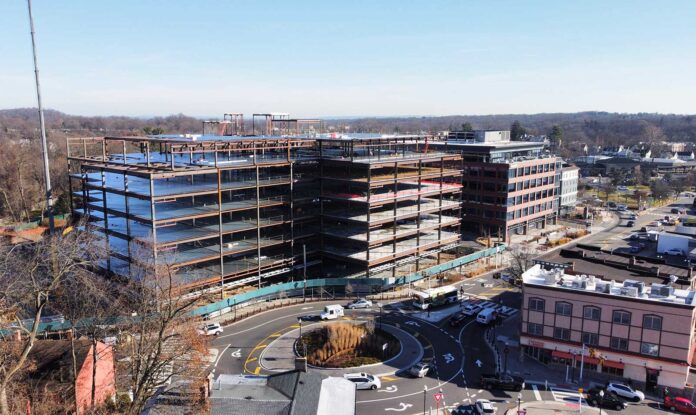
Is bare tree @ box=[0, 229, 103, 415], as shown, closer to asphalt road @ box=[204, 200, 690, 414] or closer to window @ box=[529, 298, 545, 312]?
asphalt road @ box=[204, 200, 690, 414]

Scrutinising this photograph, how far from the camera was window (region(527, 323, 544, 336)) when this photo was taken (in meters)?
44.1

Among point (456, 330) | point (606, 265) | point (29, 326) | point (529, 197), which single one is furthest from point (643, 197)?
point (29, 326)

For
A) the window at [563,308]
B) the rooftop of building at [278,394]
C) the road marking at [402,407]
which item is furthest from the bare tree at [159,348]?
the window at [563,308]

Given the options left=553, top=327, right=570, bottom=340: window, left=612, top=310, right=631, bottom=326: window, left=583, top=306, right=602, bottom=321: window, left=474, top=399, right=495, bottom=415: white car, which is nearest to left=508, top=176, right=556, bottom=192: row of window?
left=553, top=327, right=570, bottom=340: window

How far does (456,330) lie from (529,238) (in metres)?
47.8

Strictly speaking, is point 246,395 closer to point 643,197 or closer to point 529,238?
point 529,238

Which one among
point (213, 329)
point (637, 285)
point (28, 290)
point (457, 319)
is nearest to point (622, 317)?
point (637, 285)

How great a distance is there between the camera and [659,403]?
126 ft

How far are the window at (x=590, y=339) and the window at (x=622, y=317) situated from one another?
6.59ft

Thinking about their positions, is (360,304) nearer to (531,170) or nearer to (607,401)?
(607,401)

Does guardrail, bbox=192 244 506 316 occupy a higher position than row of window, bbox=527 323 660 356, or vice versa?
row of window, bbox=527 323 660 356

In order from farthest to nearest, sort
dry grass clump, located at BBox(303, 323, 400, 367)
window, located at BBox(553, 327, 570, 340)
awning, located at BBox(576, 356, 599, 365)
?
dry grass clump, located at BBox(303, 323, 400, 367)
window, located at BBox(553, 327, 570, 340)
awning, located at BBox(576, 356, 599, 365)

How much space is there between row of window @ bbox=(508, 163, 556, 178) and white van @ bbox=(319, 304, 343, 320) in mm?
46550

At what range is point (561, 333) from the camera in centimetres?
4338
